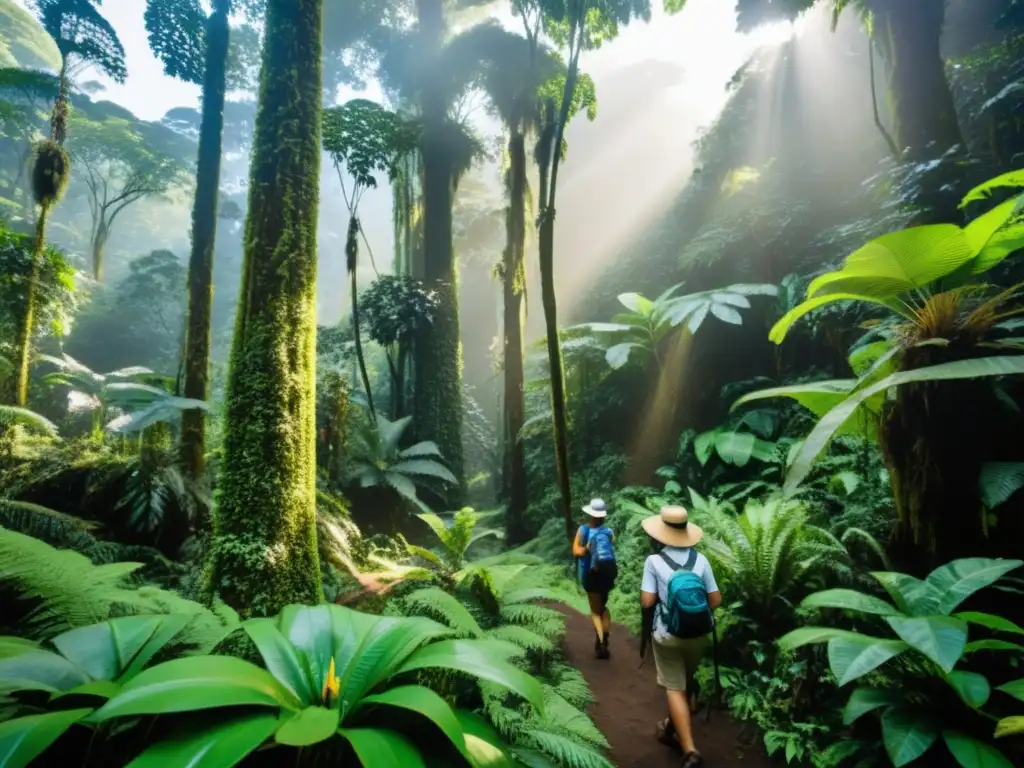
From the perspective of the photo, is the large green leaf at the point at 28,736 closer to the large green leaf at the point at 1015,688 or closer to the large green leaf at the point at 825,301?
the large green leaf at the point at 1015,688

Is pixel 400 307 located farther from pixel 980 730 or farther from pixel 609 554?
pixel 980 730

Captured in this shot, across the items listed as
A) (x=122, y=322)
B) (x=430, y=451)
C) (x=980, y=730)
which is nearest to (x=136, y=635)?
(x=980, y=730)

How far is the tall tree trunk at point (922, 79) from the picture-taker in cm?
→ 609

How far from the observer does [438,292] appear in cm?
1088

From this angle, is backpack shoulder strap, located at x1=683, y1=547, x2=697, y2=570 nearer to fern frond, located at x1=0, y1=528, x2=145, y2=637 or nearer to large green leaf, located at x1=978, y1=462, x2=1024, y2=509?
large green leaf, located at x1=978, y1=462, x2=1024, y2=509

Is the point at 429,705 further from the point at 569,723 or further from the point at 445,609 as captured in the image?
the point at 445,609

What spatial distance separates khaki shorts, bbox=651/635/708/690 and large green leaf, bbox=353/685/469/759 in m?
1.86

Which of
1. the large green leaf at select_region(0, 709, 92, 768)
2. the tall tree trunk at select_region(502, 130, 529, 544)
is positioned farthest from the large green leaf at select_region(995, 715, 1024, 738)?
the tall tree trunk at select_region(502, 130, 529, 544)

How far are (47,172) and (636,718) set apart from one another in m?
11.6

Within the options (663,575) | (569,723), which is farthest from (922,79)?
(569,723)

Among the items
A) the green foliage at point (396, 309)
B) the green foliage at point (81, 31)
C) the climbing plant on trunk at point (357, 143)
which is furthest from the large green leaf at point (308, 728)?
the green foliage at point (81, 31)

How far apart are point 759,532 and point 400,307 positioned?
8.06 m

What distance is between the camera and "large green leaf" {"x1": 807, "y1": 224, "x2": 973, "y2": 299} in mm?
3238

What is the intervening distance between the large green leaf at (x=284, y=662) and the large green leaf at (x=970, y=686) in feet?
9.48
